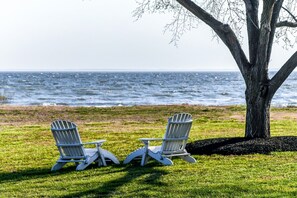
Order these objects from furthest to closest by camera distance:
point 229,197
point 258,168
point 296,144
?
point 296,144 < point 258,168 < point 229,197

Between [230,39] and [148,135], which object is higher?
[230,39]

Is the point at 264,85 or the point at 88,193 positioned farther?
the point at 264,85

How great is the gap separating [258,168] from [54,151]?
18.2 feet

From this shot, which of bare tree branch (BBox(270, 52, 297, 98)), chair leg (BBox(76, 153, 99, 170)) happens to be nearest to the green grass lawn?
chair leg (BBox(76, 153, 99, 170))

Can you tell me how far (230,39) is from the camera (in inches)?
520

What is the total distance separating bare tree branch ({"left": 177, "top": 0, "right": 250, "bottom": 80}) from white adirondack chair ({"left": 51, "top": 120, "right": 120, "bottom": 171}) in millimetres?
4446

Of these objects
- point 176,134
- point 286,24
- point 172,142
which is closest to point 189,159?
point 172,142

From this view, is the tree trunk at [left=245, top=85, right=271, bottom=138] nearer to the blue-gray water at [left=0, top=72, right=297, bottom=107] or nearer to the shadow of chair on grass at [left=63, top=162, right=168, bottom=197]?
the shadow of chair on grass at [left=63, top=162, right=168, bottom=197]

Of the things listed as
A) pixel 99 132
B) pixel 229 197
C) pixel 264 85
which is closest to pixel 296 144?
pixel 264 85

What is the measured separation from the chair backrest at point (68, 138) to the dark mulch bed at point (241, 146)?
122 inches

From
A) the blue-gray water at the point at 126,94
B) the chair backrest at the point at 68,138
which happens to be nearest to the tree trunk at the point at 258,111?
the chair backrest at the point at 68,138

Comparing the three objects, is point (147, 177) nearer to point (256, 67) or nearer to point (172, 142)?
point (172, 142)

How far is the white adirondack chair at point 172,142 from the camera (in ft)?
33.9

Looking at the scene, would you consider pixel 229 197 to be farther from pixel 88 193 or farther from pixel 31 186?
pixel 31 186
